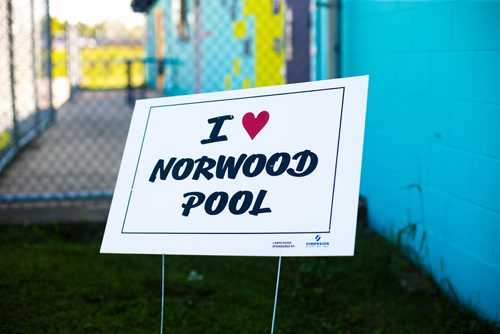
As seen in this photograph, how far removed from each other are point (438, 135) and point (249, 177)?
1299 mm

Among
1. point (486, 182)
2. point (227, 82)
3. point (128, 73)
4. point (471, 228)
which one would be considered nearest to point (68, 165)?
point (227, 82)

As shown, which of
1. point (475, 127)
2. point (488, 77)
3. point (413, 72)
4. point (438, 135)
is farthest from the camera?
point (413, 72)

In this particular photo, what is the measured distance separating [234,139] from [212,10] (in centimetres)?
706

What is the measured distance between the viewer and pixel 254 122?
2.12m

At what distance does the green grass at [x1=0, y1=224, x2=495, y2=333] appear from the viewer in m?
2.78

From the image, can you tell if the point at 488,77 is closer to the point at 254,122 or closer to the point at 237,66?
the point at 254,122

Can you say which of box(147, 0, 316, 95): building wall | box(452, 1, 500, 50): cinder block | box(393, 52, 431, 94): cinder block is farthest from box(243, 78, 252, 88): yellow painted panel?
box(452, 1, 500, 50): cinder block

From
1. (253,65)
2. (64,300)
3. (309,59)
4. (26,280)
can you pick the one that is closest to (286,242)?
(64,300)

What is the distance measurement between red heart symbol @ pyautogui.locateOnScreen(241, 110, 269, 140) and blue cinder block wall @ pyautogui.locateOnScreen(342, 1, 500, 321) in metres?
0.97

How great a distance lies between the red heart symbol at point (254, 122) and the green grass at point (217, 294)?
1.01m

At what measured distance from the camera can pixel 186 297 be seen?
3133 millimetres

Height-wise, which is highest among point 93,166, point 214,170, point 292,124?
point 292,124

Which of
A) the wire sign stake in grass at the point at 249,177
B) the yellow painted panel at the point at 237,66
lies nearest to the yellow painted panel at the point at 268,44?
the yellow painted panel at the point at 237,66

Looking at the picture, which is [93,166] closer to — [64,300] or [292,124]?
[64,300]
